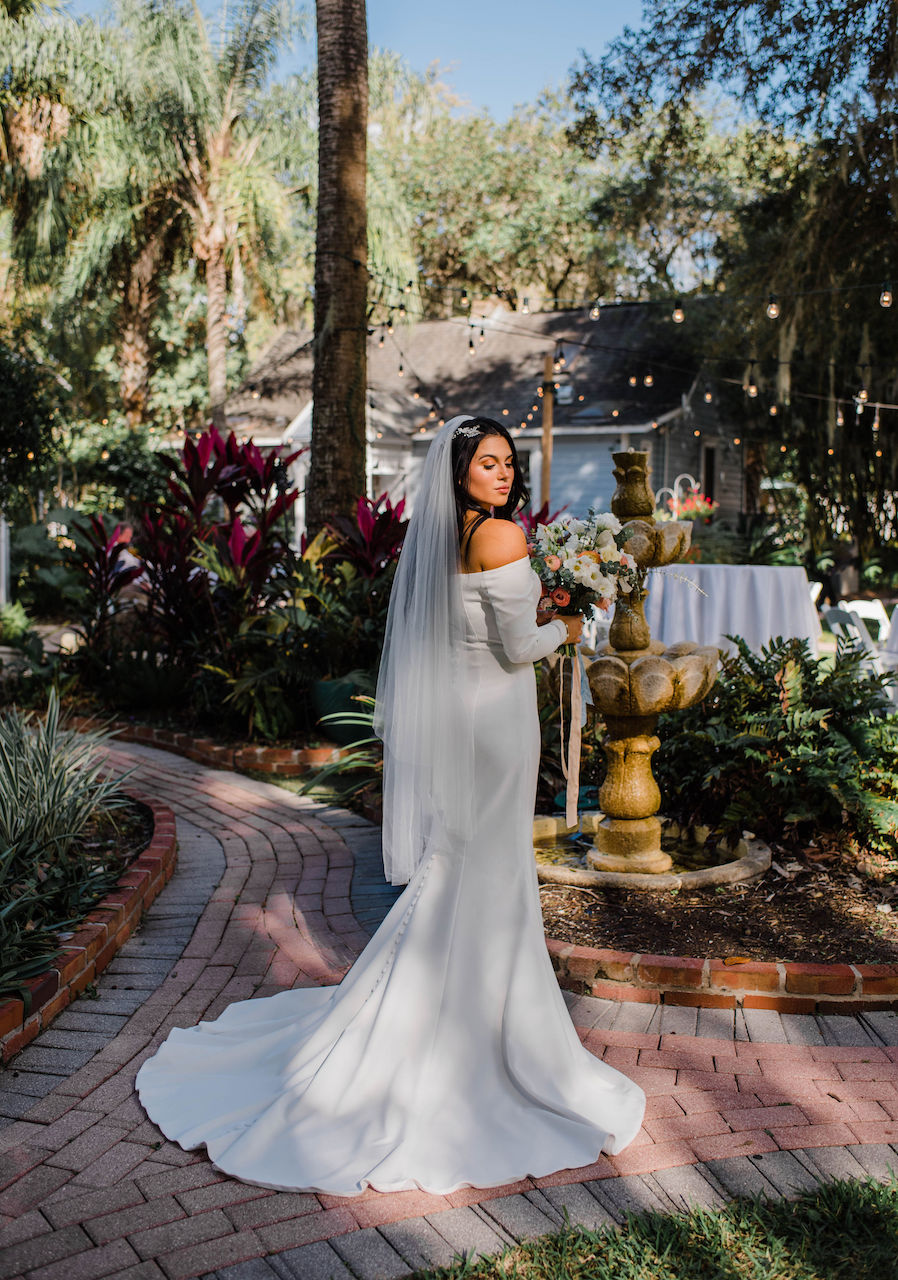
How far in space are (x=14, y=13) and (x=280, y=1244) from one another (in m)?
20.5

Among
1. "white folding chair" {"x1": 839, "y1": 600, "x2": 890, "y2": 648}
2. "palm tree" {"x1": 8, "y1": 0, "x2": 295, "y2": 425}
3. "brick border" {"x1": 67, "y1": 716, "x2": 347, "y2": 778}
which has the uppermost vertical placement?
"palm tree" {"x1": 8, "y1": 0, "x2": 295, "y2": 425}

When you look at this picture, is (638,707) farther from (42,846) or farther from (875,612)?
(875,612)

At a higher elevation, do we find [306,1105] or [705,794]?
[705,794]

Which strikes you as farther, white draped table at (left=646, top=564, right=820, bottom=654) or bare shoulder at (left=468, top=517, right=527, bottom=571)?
white draped table at (left=646, top=564, right=820, bottom=654)

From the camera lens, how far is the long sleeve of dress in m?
3.07

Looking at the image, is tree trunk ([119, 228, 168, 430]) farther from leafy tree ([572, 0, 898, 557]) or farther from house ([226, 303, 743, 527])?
leafy tree ([572, 0, 898, 557])

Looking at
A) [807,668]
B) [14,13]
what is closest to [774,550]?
[807,668]

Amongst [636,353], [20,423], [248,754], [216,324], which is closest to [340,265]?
[248,754]

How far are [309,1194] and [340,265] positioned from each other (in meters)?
7.36

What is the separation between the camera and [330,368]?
8.59m

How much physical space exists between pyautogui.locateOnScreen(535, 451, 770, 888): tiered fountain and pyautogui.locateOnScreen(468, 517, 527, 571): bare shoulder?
1618 mm

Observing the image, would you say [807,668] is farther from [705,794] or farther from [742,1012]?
[742,1012]

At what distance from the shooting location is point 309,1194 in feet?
8.56

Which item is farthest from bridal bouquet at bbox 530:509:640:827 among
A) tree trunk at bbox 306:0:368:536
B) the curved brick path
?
tree trunk at bbox 306:0:368:536
